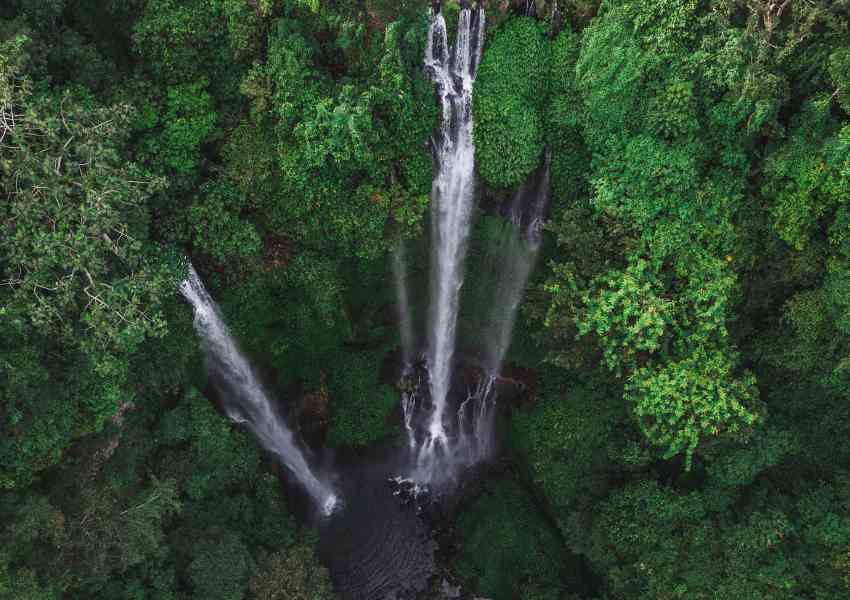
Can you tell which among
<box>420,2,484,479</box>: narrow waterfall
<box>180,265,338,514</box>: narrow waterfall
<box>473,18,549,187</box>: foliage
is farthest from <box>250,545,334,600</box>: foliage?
<box>473,18,549,187</box>: foliage

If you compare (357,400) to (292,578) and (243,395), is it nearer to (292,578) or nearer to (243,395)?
(243,395)

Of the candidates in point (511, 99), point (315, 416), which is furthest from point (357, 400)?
point (511, 99)

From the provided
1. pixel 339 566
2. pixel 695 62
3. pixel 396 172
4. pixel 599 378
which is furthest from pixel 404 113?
pixel 339 566

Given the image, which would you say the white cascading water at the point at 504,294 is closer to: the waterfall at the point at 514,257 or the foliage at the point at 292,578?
the waterfall at the point at 514,257

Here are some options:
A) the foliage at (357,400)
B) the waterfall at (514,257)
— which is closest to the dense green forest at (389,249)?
the waterfall at (514,257)

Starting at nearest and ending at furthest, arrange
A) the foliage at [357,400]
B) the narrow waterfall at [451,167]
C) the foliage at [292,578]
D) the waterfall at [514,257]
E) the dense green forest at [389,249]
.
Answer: the dense green forest at [389,249], the foliage at [292,578], the narrow waterfall at [451,167], the waterfall at [514,257], the foliage at [357,400]

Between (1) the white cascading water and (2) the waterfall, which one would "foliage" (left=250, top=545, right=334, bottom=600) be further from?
(2) the waterfall

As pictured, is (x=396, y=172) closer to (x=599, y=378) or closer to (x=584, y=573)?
(x=599, y=378)
